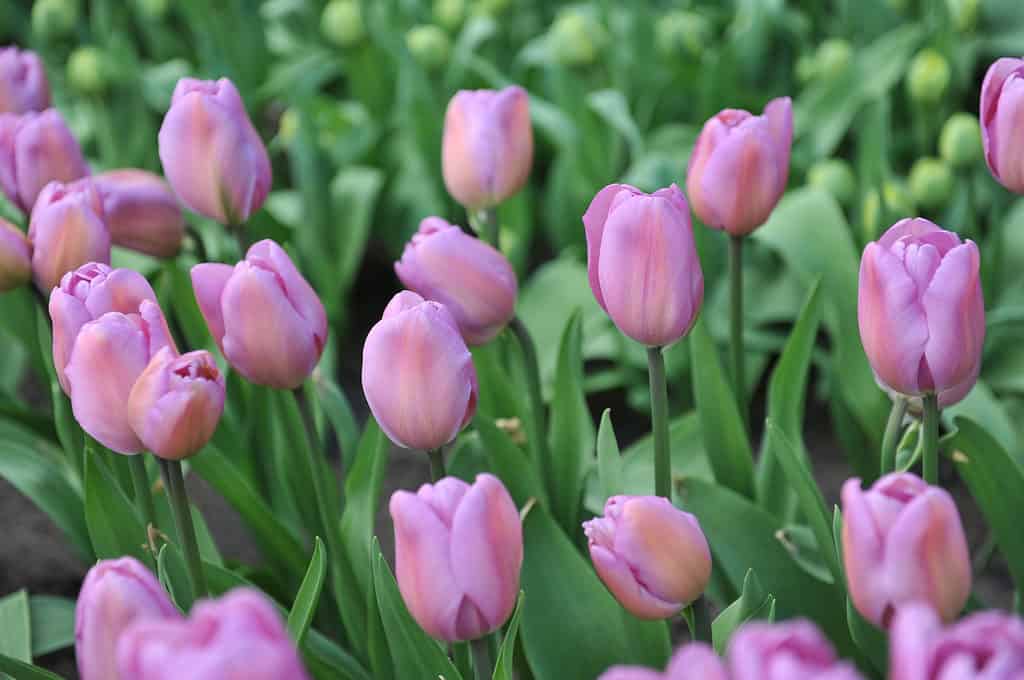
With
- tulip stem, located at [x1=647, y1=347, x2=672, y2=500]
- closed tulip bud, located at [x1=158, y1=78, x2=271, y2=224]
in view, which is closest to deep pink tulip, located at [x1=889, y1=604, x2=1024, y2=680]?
tulip stem, located at [x1=647, y1=347, x2=672, y2=500]

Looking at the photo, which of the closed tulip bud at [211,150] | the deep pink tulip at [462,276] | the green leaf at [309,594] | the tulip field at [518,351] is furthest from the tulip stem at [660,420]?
the closed tulip bud at [211,150]

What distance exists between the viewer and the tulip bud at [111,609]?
22.7 inches

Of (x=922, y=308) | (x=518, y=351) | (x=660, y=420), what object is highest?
(x=922, y=308)

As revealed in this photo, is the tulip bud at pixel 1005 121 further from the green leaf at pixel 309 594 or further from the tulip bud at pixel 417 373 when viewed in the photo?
the green leaf at pixel 309 594

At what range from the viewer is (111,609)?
579 millimetres

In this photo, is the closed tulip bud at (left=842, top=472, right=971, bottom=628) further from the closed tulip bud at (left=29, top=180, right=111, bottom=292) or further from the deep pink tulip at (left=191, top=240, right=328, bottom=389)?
the closed tulip bud at (left=29, top=180, right=111, bottom=292)

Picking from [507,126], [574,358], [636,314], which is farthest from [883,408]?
[636,314]

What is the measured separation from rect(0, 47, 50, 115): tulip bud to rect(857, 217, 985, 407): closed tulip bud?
851 millimetres

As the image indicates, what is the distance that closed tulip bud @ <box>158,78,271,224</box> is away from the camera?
0.95 meters

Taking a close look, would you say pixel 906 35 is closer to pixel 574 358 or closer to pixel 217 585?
pixel 574 358

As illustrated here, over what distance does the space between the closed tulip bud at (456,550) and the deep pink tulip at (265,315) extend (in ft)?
0.62

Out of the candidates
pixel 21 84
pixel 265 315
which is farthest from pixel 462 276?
pixel 21 84

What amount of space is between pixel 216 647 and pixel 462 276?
46 centimetres

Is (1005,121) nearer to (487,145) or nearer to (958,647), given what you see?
(487,145)
